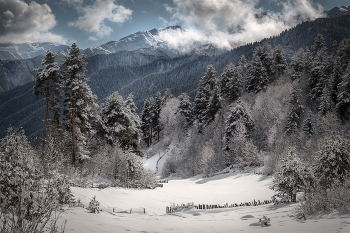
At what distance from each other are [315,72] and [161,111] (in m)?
37.8

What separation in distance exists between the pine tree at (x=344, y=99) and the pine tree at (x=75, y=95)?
3805 cm

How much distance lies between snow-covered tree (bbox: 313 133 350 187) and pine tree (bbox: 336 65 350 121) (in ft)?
91.8

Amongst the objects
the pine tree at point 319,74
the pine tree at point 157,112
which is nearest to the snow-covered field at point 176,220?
the pine tree at point 319,74

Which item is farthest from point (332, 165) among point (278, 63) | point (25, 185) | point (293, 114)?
point (278, 63)

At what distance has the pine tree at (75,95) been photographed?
19.8 metres

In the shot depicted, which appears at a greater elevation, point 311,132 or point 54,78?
point 54,78

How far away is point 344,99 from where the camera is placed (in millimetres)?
32406

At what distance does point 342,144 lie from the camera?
11.1 meters

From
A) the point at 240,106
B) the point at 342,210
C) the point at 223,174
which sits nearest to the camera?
the point at 342,210

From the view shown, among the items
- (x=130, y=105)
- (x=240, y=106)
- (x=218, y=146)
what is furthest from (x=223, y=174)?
(x=130, y=105)

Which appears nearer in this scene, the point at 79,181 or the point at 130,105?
the point at 79,181

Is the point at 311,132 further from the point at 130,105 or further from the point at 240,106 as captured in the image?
the point at 130,105

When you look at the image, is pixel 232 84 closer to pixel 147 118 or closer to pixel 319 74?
pixel 319 74

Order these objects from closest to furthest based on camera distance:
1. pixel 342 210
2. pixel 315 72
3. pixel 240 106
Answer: pixel 342 210 < pixel 240 106 < pixel 315 72
